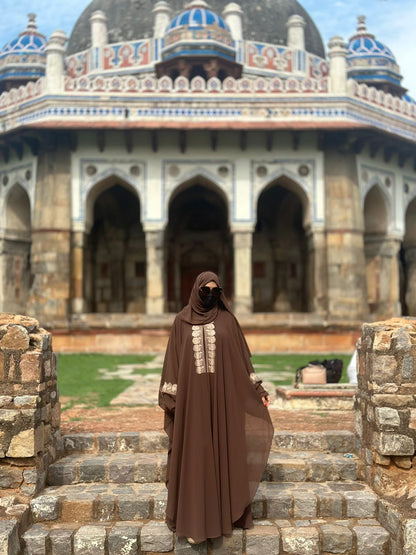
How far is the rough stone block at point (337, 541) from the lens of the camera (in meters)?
3.93

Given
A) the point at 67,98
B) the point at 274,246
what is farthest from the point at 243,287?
the point at 67,98

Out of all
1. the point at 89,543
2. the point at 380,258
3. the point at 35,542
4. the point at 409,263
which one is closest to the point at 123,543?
the point at 89,543

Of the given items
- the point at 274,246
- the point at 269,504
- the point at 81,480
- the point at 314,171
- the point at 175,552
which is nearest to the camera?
the point at 175,552

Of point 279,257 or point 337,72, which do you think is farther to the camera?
point 279,257

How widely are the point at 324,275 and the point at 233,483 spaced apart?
11.4 m

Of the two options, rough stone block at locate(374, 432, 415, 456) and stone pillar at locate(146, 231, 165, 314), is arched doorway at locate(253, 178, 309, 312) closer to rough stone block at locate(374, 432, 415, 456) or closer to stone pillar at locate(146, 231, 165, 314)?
stone pillar at locate(146, 231, 165, 314)

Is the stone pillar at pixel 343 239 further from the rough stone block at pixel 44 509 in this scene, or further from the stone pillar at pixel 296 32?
the rough stone block at pixel 44 509

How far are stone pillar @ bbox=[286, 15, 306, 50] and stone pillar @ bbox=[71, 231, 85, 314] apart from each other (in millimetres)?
10740

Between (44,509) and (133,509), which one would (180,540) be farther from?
(44,509)

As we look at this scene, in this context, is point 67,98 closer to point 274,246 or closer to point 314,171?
point 314,171

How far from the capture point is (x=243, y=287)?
14.7m

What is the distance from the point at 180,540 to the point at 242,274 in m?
11.1

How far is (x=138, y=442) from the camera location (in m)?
5.05

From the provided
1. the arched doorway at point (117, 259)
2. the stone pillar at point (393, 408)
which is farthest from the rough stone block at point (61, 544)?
the arched doorway at point (117, 259)
